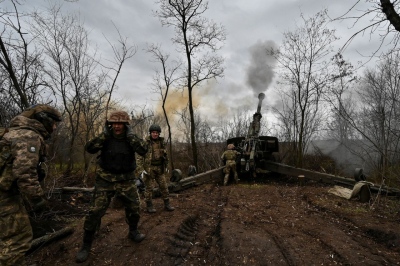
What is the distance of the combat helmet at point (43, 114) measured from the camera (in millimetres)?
3289

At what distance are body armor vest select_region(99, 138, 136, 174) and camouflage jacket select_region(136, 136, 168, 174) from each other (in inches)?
72.7

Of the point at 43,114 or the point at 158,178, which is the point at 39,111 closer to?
the point at 43,114

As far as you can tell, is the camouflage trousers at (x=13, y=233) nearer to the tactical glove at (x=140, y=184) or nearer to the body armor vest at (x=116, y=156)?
the body armor vest at (x=116, y=156)

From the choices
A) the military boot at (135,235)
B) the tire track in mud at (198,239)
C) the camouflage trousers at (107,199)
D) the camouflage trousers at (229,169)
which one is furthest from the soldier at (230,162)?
the camouflage trousers at (107,199)

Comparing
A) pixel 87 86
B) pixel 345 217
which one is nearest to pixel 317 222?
pixel 345 217

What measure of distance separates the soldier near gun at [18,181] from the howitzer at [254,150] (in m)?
8.23

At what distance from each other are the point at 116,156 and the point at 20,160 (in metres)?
1.31

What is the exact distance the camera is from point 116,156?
13.4ft

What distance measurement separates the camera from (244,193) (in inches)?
332

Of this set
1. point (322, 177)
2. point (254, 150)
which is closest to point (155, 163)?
point (254, 150)

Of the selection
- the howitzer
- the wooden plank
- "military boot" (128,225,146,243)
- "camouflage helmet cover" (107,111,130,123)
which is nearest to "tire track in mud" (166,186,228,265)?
"military boot" (128,225,146,243)

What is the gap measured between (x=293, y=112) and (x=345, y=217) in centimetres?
1277

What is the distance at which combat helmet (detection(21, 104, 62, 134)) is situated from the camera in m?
3.29

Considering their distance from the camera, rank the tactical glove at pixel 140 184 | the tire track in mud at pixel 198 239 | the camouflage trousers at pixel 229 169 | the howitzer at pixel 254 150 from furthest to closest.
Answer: the howitzer at pixel 254 150, the camouflage trousers at pixel 229 169, the tactical glove at pixel 140 184, the tire track in mud at pixel 198 239
